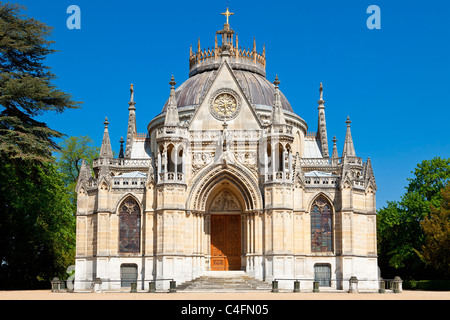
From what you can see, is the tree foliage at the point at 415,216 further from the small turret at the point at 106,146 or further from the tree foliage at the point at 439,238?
the small turret at the point at 106,146

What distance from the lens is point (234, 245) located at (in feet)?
135

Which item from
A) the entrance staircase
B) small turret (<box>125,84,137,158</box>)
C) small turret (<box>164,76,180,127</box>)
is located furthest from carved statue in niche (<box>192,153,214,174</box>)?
small turret (<box>125,84,137,158</box>)

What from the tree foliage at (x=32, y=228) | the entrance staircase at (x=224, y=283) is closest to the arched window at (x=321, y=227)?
the entrance staircase at (x=224, y=283)

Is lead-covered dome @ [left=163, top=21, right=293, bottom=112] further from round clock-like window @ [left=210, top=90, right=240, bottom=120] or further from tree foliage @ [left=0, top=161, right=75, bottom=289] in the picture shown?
tree foliage @ [left=0, top=161, right=75, bottom=289]

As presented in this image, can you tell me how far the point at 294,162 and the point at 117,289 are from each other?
1407 centimetres

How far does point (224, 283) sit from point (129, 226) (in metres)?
7.64

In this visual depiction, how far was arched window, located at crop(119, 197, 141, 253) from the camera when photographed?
39969mm

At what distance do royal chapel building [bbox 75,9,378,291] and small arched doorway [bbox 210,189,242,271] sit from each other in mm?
66

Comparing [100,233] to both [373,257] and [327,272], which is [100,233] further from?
[373,257]

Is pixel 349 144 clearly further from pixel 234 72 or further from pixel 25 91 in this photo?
pixel 25 91

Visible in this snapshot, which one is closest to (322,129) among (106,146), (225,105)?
(225,105)

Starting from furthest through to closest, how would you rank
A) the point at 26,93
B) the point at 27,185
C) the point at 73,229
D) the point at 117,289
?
1. the point at 73,229
2. the point at 27,185
3. the point at 117,289
4. the point at 26,93

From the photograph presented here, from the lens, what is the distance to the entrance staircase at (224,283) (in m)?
35.3

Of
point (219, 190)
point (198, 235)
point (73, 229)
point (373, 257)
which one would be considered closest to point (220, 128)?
point (219, 190)
